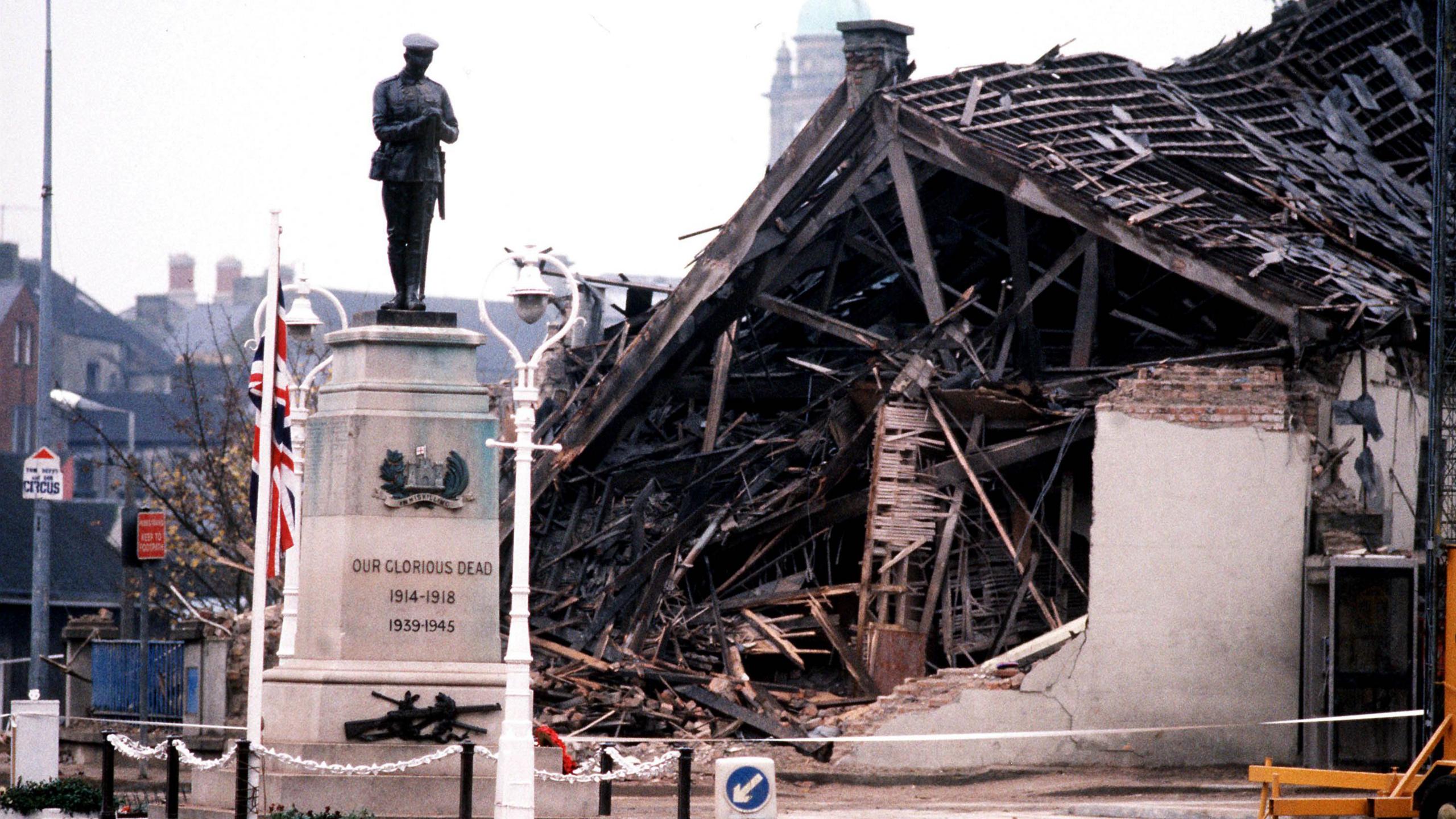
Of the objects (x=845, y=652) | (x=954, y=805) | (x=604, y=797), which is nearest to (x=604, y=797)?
(x=604, y=797)

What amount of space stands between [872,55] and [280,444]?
→ 1128 centimetres

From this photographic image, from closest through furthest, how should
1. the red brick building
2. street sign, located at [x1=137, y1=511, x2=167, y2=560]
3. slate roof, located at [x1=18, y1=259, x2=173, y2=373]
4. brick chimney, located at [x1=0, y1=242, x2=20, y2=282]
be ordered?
street sign, located at [x1=137, y1=511, x2=167, y2=560]
the red brick building
brick chimney, located at [x1=0, y1=242, x2=20, y2=282]
slate roof, located at [x1=18, y1=259, x2=173, y2=373]

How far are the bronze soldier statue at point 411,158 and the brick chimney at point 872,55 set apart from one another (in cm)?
1027

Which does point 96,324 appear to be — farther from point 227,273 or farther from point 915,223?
point 915,223

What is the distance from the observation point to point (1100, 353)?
27641 millimetres

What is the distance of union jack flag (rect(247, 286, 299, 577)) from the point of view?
19.8 m

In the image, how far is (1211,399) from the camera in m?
23.5

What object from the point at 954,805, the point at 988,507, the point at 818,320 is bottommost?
the point at 954,805

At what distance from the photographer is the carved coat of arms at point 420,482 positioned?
1730cm

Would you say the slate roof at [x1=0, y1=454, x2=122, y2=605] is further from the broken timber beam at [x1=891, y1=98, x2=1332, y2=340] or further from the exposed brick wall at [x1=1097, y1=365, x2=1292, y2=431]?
the exposed brick wall at [x1=1097, y1=365, x2=1292, y2=431]

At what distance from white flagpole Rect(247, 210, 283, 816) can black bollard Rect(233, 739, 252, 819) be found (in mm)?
2105

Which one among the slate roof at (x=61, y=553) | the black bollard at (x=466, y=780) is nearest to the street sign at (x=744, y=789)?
the black bollard at (x=466, y=780)

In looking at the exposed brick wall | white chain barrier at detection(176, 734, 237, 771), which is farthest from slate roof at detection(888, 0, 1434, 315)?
white chain barrier at detection(176, 734, 237, 771)

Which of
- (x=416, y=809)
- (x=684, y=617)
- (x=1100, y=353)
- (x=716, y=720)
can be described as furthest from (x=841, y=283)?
(x=416, y=809)
